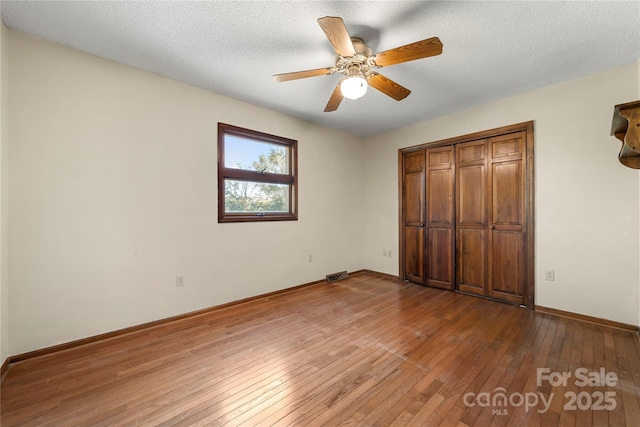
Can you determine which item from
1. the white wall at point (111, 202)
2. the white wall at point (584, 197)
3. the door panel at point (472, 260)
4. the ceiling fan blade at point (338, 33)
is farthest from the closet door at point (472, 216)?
the white wall at point (111, 202)

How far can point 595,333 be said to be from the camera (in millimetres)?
2340

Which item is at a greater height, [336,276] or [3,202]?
[3,202]

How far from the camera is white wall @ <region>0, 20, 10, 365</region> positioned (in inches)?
70.1

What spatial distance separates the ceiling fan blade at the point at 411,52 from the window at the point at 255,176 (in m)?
2.00

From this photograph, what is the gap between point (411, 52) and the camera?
1730mm

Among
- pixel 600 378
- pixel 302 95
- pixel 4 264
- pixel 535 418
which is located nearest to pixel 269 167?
pixel 302 95

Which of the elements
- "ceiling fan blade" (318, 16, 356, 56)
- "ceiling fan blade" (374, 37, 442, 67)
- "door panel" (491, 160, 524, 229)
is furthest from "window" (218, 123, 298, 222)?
"door panel" (491, 160, 524, 229)

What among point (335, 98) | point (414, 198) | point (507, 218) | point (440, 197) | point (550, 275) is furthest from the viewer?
point (414, 198)

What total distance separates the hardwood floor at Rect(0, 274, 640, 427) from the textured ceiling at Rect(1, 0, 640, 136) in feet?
8.34

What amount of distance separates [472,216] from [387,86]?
2260mm

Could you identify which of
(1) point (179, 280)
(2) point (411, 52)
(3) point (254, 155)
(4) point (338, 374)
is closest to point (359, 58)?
(2) point (411, 52)

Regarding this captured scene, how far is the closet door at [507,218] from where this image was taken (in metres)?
3.03

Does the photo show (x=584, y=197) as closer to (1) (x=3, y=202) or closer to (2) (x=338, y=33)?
(2) (x=338, y=33)

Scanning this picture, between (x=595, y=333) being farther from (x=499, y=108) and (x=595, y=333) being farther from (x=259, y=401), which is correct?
(x=259, y=401)
